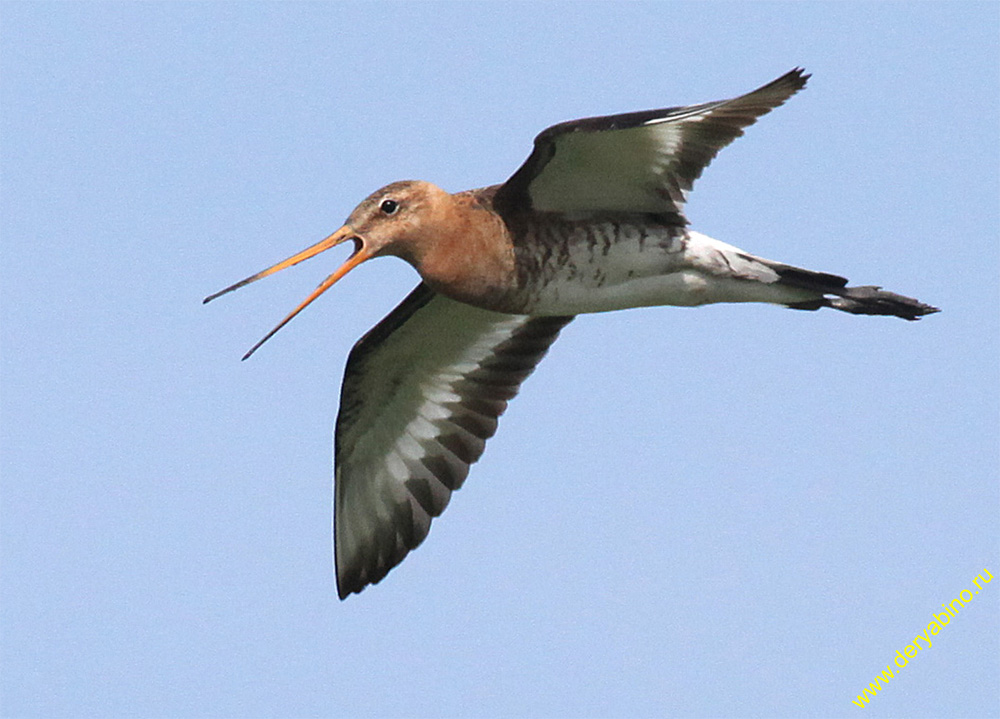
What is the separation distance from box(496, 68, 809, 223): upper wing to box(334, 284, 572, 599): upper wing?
4.66 feet

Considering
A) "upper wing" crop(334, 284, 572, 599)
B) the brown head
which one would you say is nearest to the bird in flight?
the brown head

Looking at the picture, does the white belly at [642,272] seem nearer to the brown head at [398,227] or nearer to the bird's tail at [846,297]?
the bird's tail at [846,297]

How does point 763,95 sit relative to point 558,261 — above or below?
above

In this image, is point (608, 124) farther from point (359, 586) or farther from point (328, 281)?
point (359, 586)

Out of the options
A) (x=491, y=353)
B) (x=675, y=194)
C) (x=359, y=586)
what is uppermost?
(x=675, y=194)

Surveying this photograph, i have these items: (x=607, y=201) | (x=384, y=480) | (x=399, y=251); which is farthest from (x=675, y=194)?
(x=384, y=480)

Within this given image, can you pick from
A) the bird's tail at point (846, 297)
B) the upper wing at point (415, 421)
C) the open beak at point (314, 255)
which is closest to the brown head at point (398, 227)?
the open beak at point (314, 255)

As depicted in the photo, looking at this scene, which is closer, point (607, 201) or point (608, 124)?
point (608, 124)

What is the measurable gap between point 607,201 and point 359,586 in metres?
3.36

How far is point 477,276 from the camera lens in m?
8.91

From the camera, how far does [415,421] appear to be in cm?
1096

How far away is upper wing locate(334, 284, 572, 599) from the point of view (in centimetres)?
1059

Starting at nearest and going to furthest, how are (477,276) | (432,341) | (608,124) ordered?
(608,124), (477,276), (432,341)

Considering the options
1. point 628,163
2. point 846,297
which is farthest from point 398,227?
point 846,297
